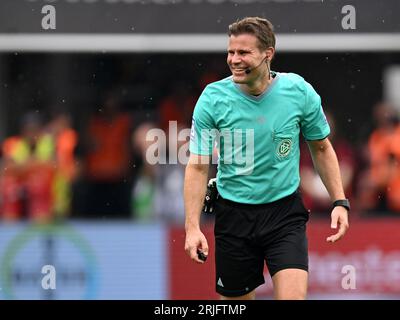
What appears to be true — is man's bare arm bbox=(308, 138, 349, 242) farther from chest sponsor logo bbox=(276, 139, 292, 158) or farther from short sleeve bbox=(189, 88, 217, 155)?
short sleeve bbox=(189, 88, 217, 155)

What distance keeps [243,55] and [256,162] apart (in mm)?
635

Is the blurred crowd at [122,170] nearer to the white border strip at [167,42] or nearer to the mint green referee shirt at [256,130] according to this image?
the white border strip at [167,42]

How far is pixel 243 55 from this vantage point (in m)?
7.12

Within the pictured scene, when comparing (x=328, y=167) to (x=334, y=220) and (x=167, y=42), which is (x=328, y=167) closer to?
(x=334, y=220)

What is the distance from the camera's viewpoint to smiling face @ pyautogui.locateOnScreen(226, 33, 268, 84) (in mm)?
7116

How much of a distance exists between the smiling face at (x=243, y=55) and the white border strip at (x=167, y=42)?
6921mm

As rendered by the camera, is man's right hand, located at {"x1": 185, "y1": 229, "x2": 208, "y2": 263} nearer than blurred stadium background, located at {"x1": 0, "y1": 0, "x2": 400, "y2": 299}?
Yes

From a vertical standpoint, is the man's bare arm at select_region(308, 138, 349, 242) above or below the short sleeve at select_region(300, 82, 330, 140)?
below

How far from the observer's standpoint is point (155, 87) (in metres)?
14.4

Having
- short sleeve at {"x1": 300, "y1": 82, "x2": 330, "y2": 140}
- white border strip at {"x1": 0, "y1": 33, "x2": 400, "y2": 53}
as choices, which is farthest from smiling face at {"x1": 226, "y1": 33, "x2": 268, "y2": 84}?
white border strip at {"x1": 0, "y1": 33, "x2": 400, "y2": 53}

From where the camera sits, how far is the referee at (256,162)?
7160 mm

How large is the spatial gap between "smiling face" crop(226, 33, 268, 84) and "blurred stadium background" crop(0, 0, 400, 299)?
16.1 feet

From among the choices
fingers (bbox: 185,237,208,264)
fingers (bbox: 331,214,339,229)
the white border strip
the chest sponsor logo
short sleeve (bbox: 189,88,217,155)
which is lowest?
fingers (bbox: 185,237,208,264)

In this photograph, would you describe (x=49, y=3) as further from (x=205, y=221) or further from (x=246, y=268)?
(x=246, y=268)
